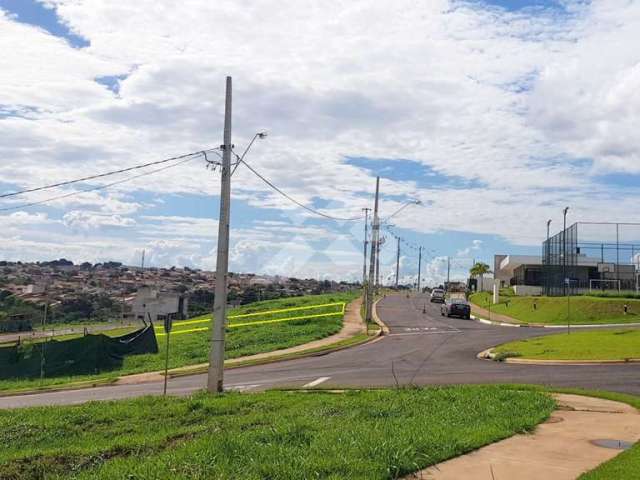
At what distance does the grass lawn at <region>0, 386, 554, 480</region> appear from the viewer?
7.38 meters

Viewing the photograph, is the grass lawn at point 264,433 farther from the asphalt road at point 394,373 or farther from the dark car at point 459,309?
the dark car at point 459,309

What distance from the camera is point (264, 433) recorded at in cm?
907

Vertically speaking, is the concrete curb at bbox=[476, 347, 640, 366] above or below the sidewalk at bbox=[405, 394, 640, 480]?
below

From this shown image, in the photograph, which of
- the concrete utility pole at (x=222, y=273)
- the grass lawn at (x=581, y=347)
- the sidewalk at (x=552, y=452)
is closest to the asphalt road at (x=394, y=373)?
the grass lawn at (x=581, y=347)

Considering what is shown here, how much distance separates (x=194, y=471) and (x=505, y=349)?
66.2ft

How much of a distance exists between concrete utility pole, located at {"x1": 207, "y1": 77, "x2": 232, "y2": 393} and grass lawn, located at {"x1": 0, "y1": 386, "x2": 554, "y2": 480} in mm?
1322

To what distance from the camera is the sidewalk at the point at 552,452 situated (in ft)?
24.9

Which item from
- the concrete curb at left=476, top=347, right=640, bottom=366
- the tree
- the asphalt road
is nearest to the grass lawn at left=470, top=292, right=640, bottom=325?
the asphalt road

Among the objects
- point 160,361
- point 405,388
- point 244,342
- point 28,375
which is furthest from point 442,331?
point 405,388

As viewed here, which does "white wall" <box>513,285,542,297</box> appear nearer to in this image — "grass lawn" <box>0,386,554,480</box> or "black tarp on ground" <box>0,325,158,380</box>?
"black tarp on ground" <box>0,325,158,380</box>

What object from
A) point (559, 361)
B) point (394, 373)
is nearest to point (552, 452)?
point (394, 373)

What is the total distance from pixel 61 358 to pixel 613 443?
24.3 meters

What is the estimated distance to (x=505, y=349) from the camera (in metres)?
25.5

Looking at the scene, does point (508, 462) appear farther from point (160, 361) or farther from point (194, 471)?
point (160, 361)
